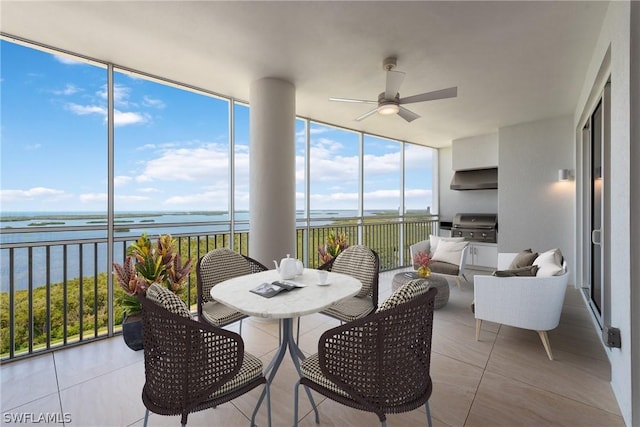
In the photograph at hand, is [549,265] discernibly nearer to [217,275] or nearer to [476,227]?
[217,275]

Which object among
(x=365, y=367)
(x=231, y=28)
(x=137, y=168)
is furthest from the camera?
(x=137, y=168)

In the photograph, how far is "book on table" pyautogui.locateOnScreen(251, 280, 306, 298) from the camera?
5.50 ft

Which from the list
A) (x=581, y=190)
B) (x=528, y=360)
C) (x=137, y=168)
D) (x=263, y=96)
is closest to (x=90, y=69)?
(x=137, y=168)

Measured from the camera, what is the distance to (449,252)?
4.39m

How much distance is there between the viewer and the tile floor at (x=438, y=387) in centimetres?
167

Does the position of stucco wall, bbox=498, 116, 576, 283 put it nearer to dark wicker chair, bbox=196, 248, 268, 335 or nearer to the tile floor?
the tile floor

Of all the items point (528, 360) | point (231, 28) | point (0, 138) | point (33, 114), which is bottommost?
point (528, 360)

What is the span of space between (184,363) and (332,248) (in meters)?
3.10

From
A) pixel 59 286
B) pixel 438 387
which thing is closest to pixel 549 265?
pixel 438 387

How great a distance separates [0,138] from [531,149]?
682 cm

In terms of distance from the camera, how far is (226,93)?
3.54 metres

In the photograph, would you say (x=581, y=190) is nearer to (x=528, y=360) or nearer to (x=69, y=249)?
(x=528, y=360)

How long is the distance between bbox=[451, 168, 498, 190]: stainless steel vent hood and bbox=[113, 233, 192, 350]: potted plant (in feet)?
18.2

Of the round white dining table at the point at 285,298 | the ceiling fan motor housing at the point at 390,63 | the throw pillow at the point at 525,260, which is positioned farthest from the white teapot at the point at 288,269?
the throw pillow at the point at 525,260
